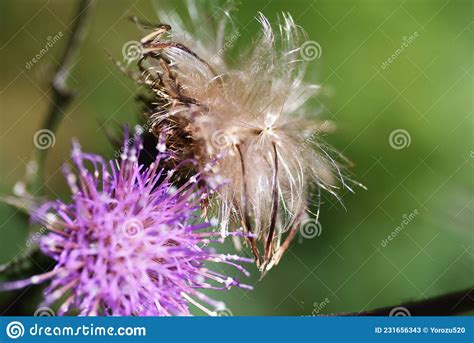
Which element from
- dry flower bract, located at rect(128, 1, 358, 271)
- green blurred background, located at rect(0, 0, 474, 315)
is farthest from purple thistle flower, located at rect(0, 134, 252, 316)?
green blurred background, located at rect(0, 0, 474, 315)

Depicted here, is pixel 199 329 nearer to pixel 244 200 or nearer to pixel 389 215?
pixel 244 200

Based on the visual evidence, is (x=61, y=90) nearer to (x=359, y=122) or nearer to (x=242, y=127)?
(x=242, y=127)

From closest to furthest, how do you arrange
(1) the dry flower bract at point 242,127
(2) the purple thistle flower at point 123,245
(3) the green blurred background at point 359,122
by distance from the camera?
1. (2) the purple thistle flower at point 123,245
2. (1) the dry flower bract at point 242,127
3. (3) the green blurred background at point 359,122

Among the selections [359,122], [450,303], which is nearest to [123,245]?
[450,303]

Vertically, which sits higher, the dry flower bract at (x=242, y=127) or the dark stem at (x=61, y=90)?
the dry flower bract at (x=242, y=127)

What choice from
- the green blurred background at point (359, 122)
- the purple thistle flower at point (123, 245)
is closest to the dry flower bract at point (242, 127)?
the purple thistle flower at point (123, 245)

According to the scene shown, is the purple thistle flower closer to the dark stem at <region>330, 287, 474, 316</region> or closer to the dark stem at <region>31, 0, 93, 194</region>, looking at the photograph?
the dark stem at <region>31, 0, 93, 194</region>

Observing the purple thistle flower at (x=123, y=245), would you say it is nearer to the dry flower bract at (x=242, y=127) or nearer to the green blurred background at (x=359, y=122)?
the dry flower bract at (x=242, y=127)
